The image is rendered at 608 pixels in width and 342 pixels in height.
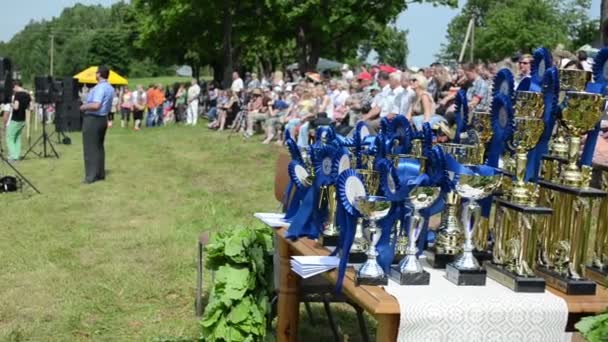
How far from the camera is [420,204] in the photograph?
10.0ft

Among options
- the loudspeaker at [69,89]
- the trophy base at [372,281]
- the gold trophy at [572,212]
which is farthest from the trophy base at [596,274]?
the loudspeaker at [69,89]

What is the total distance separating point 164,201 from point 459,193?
Result: 8477mm

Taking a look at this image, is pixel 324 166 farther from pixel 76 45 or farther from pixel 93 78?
pixel 76 45

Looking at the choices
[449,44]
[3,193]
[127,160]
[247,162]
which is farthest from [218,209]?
[449,44]

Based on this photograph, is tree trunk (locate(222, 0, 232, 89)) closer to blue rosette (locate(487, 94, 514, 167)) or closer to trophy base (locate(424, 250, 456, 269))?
blue rosette (locate(487, 94, 514, 167))

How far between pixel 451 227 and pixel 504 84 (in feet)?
1.97

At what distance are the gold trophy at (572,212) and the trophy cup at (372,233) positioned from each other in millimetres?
608

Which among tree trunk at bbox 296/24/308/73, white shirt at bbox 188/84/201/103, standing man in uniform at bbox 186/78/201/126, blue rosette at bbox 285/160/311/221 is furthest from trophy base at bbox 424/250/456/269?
tree trunk at bbox 296/24/308/73

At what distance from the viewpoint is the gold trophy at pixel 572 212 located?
2.94 m

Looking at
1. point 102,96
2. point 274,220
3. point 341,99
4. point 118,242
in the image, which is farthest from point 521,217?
point 341,99

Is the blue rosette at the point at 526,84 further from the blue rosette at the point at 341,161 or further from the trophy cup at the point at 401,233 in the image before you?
the blue rosette at the point at 341,161

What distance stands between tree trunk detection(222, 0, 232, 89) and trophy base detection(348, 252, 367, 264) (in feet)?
92.1

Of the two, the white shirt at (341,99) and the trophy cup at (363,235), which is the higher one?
the white shirt at (341,99)

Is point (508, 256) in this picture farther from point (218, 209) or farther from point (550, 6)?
point (550, 6)
